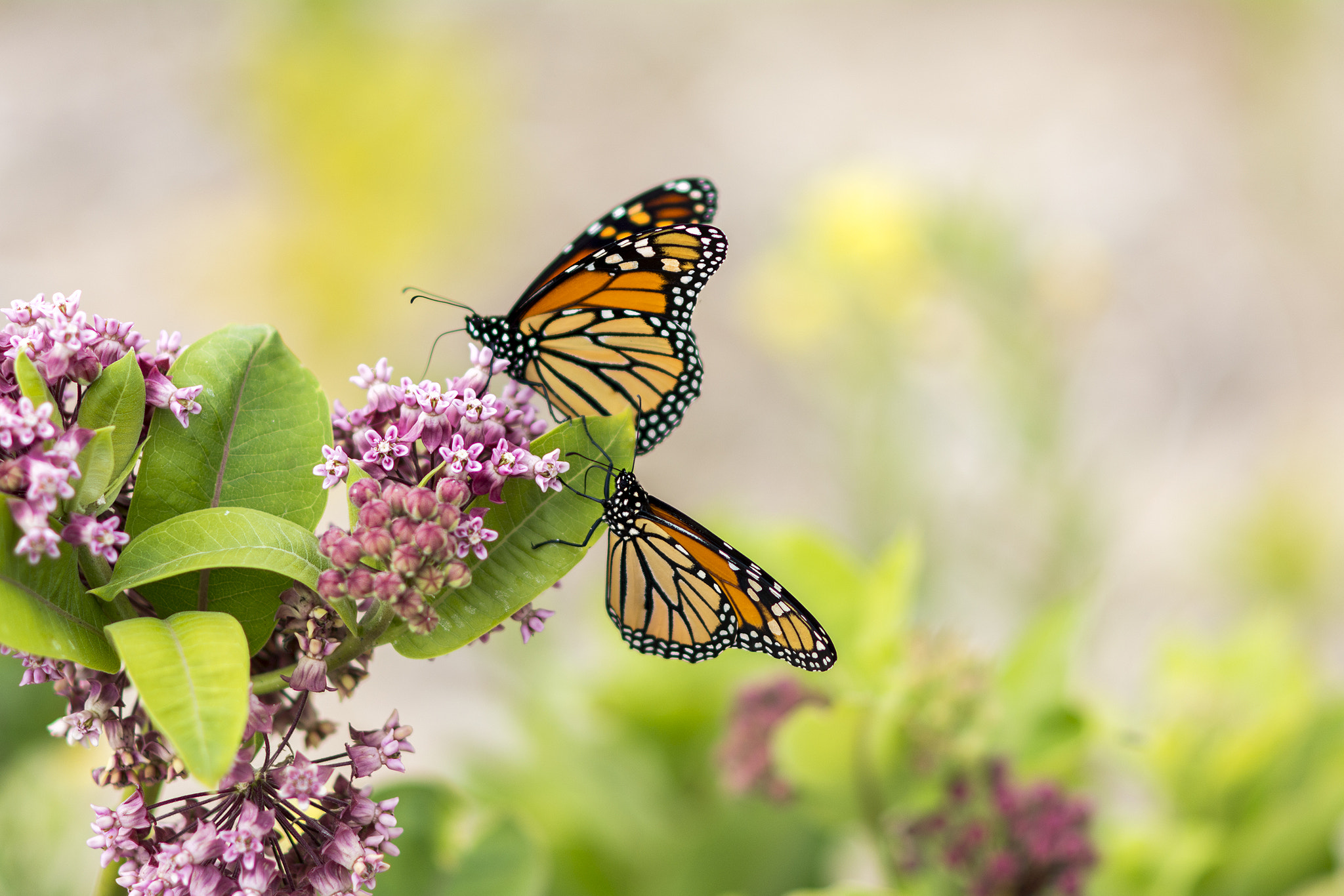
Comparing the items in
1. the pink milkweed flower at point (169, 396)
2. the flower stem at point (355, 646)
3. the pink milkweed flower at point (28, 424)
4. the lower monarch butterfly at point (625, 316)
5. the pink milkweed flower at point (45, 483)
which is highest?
the lower monarch butterfly at point (625, 316)

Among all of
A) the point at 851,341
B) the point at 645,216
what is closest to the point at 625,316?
the point at 645,216

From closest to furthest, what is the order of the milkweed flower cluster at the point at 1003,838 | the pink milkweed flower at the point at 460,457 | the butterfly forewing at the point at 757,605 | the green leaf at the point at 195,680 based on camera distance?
the green leaf at the point at 195,680
the pink milkweed flower at the point at 460,457
the butterfly forewing at the point at 757,605
the milkweed flower cluster at the point at 1003,838

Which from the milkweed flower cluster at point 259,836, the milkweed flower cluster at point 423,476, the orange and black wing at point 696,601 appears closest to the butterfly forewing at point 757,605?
the orange and black wing at point 696,601

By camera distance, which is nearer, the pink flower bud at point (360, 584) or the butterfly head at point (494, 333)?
the pink flower bud at point (360, 584)

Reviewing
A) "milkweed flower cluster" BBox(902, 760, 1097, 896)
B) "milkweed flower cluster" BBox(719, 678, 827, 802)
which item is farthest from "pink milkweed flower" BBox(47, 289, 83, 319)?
"milkweed flower cluster" BBox(902, 760, 1097, 896)

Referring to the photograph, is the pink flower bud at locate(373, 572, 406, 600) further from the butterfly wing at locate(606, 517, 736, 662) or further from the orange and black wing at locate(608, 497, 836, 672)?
the butterfly wing at locate(606, 517, 736, 662)

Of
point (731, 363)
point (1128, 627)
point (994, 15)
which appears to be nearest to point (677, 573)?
point (1128, 627)

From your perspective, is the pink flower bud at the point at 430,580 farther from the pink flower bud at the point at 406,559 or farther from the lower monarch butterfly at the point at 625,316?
the lower monarch butterfly at the point at 625,316
